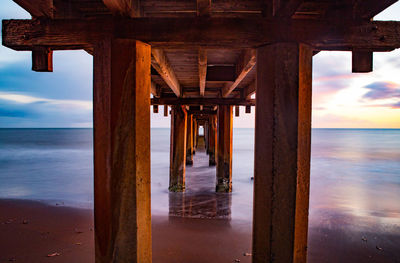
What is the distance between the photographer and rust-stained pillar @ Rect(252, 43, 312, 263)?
194cm

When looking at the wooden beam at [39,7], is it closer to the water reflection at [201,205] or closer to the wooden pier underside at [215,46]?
the wooden pier underside at [215,46]

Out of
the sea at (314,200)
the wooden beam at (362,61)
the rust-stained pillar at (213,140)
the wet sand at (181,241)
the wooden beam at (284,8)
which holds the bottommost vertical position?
the sea at (314,200)

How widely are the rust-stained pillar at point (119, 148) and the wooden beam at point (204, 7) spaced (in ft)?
1.93

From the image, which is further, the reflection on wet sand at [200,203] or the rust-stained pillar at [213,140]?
the rust-stained pillar at [213,140]

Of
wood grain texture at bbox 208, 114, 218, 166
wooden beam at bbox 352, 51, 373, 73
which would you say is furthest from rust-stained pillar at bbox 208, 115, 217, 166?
wooden beam at bbox 352, 51, 373, 73

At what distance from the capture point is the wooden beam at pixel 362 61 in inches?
→ 82.5

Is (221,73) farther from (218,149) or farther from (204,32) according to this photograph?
(218,149)

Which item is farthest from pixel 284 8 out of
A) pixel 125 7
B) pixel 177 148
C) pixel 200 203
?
pixel 177 148

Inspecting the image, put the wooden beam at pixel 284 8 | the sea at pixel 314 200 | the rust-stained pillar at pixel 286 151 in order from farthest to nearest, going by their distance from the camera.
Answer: the sea at pixel 314 200 → the rust-stained pillar at pixel 286 151 → the wooden beam at pixel 284 8

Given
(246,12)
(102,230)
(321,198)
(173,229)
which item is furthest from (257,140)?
(321,198)

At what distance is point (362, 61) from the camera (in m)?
2.10

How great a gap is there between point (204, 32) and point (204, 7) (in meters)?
0.20

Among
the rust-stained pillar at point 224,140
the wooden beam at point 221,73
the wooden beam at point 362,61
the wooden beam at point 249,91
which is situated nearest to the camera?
the wooden beam at point 362,61

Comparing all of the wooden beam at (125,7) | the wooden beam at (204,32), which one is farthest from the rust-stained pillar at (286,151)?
the wooden beam at (125,7)
